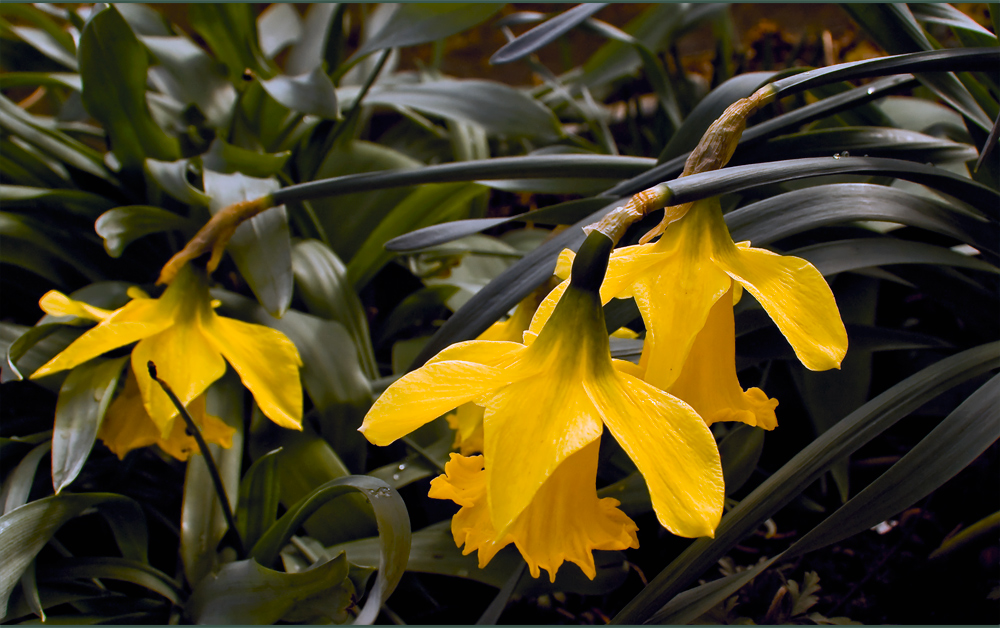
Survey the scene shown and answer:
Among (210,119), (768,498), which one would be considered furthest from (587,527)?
(210,119)

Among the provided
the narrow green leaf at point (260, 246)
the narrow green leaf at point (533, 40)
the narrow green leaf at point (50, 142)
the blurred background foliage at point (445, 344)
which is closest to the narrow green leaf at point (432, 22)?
the blurred background foliage at point (445, 344)

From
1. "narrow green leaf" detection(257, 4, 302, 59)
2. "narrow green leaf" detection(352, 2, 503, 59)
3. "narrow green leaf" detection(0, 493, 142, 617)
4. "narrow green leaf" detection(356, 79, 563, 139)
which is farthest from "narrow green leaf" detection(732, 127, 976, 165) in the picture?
"narrow green leaf" detection(257, 4, 302, 59)

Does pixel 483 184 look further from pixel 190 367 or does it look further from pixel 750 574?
pixel 750 574

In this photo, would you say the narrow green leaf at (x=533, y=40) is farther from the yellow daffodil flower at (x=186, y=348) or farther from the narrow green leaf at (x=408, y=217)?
the yellow daffodil flower at (x=186, y=348)

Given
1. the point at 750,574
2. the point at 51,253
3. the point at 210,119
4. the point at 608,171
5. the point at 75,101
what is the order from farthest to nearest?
the point at 75,101
the point at 210,119
the point at 51,253
the point at 608,171
the point at 750,574

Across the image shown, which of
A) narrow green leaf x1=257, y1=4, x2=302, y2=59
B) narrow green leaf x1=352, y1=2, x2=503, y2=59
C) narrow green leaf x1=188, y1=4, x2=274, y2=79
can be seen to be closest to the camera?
narrow green leaf x1=352, y1=2, x2=503, y2=59

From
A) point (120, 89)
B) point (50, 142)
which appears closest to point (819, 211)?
point (120, 89)

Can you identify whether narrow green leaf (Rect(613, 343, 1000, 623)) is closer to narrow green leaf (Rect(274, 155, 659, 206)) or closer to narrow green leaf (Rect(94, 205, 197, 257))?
narrow green leaf (Rect(274, 155, 659, 206))
